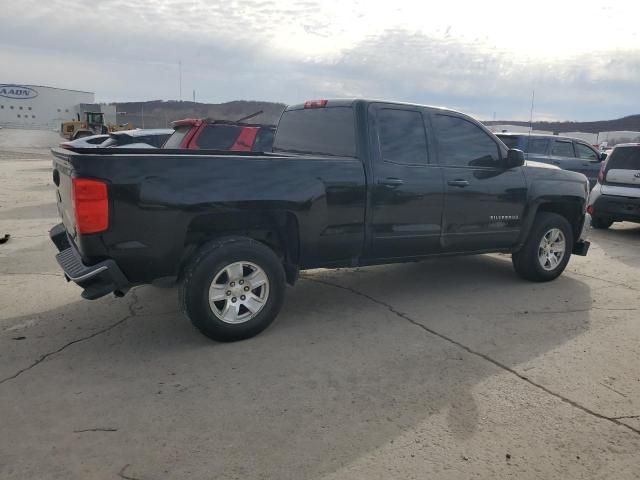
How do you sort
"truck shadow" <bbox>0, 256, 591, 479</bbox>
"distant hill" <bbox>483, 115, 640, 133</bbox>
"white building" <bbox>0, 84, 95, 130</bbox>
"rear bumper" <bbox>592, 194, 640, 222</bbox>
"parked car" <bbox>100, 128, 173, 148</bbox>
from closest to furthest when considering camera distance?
"truck shadow" <bbox>0, 256, 591, 479</bbox> < "rear bumper" <bbox>592, 194, 640, 222</bbox> < "parked car" <bbox>100, 128, 173, 148</bbox> < "white building" <bbox>0, 84, 95, 130</bbox> < "distant hill" <bbox>483, 115, 640, 133</bbox>

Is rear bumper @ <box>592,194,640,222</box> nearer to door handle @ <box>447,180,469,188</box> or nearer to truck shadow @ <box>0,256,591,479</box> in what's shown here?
truck shadow @ <box>0,256,591,479</box>

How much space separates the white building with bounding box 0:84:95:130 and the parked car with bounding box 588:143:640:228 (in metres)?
77.8

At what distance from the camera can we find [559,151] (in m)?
12.1

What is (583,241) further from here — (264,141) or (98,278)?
(98,278)

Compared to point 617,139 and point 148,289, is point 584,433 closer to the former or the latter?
point 148,289

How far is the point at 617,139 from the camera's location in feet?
188

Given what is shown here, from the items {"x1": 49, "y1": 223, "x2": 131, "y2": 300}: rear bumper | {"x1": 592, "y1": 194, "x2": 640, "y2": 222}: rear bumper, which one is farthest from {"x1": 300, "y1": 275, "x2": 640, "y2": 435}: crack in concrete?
{"x1": 592, "y1": 194, "x2": 640, "y2": 222}: rear bumper

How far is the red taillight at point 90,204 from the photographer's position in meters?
3.42

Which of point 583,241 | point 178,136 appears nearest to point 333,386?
point 583,241

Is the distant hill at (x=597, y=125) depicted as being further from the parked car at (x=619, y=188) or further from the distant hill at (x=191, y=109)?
the parked car at (x=619, y=188)

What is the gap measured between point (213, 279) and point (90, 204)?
3.33 feet

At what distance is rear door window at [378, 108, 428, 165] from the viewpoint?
15.5 ft

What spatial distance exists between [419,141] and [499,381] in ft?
8.07

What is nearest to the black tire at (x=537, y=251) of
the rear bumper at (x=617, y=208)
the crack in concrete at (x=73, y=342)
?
the rear bumper at (x=617, y=208)
